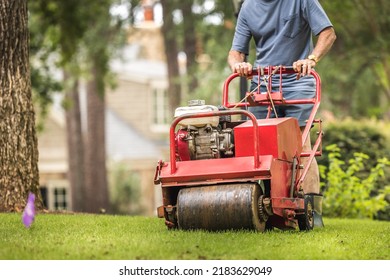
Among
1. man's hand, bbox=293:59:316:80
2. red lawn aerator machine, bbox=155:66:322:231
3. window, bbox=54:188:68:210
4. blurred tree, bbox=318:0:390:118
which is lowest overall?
window, bbox=54:188:68:210

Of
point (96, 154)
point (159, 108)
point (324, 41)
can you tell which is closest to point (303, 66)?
point (324, 41)

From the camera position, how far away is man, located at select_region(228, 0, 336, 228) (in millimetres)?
6973

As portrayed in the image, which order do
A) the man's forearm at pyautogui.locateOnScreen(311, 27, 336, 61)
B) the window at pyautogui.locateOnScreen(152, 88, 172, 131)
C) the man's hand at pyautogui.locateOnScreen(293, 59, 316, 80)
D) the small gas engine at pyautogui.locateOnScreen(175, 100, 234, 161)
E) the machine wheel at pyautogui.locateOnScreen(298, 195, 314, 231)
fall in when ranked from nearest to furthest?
the small gas engine at pyautogui.locateOnScreen(175, 100, 234, 161) → the machine wheel at pyautogui.locateOnScreen(298, 195, 314, 231) → the man's hand at pyautogui.locateOnScreen(293, 59, 316, 80) → the man's forearm at pyautogui.locateOnScreen(311, 27, 336, 61) → the window at pyautogui.locateOnScreen(152, 88, 172, 131)

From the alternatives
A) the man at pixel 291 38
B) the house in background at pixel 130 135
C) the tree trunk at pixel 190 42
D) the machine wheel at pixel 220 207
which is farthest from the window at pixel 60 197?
the machine wheel at pixel 220 207

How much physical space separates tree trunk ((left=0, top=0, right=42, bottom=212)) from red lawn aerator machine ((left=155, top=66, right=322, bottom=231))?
217cm

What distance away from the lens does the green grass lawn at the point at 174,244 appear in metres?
5.22

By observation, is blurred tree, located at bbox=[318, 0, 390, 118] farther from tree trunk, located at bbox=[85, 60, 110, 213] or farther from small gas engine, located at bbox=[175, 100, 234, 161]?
small gas engine, located at bbox=[175, 100, 234, 161]

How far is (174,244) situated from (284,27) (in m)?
2.37

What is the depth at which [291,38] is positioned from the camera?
7094mm

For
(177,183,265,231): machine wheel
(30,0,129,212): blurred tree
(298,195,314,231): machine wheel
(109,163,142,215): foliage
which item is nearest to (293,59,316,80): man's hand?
(298,195,314,231): machine wheel

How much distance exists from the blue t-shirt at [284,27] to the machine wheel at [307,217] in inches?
39.8

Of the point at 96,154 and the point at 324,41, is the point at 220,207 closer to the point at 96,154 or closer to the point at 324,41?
the point at 324,41

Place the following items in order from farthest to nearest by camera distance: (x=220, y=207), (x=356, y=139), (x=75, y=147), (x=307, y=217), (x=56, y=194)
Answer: (x=56, y=194), (x=75, y=147), (x=356, y=139), (x=307, y=217), (x=220, y=207)

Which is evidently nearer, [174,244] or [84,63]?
[174,244]
